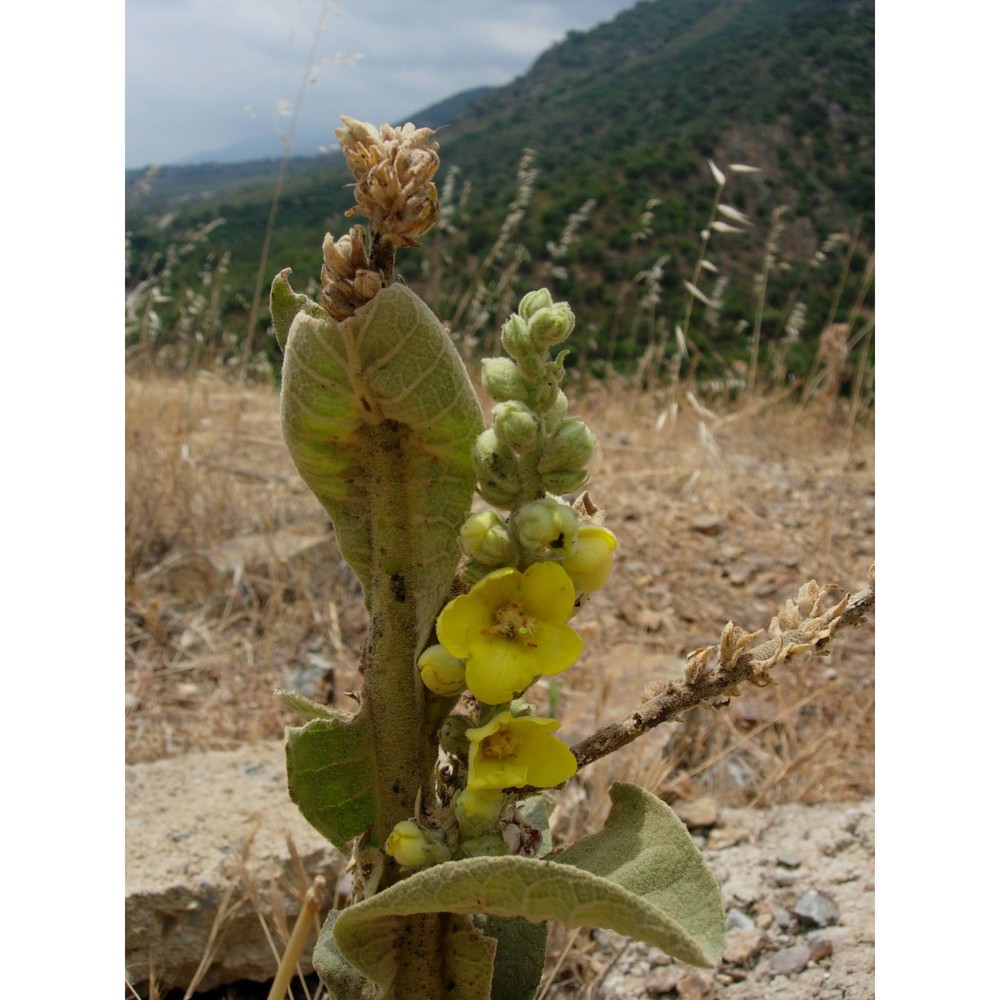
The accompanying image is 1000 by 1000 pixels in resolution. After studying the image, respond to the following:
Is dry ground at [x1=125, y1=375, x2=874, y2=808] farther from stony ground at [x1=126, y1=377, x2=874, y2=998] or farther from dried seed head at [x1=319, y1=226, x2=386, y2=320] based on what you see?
dried seed head at [x1=319, y1=226, x2=386, y2=320]

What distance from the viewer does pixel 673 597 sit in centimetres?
283

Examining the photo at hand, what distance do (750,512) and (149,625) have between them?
2063 mm

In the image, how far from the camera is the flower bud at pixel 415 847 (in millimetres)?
740

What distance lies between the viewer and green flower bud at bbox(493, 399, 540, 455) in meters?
0.69

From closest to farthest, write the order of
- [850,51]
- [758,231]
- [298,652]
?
1. [298,652]
2. [758,231]
3. [850,51]

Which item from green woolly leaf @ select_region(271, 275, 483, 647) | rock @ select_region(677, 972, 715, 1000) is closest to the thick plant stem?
green woolly leaf @ select_region(271, 275, 483, 647)

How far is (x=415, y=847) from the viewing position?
0.74 m

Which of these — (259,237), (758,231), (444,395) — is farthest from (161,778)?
(758,231)

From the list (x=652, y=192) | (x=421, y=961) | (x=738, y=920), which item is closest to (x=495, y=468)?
(x=421, y=961)

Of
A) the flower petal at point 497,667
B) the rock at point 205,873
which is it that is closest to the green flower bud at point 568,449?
the flower petal at point 497,667

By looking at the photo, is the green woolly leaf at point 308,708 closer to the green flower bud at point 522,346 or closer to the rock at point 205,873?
the green flower bud at point 522,346

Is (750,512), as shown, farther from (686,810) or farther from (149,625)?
(149,625)

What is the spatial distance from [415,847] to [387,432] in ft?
1.08

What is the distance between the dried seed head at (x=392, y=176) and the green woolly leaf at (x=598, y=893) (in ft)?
1.40
